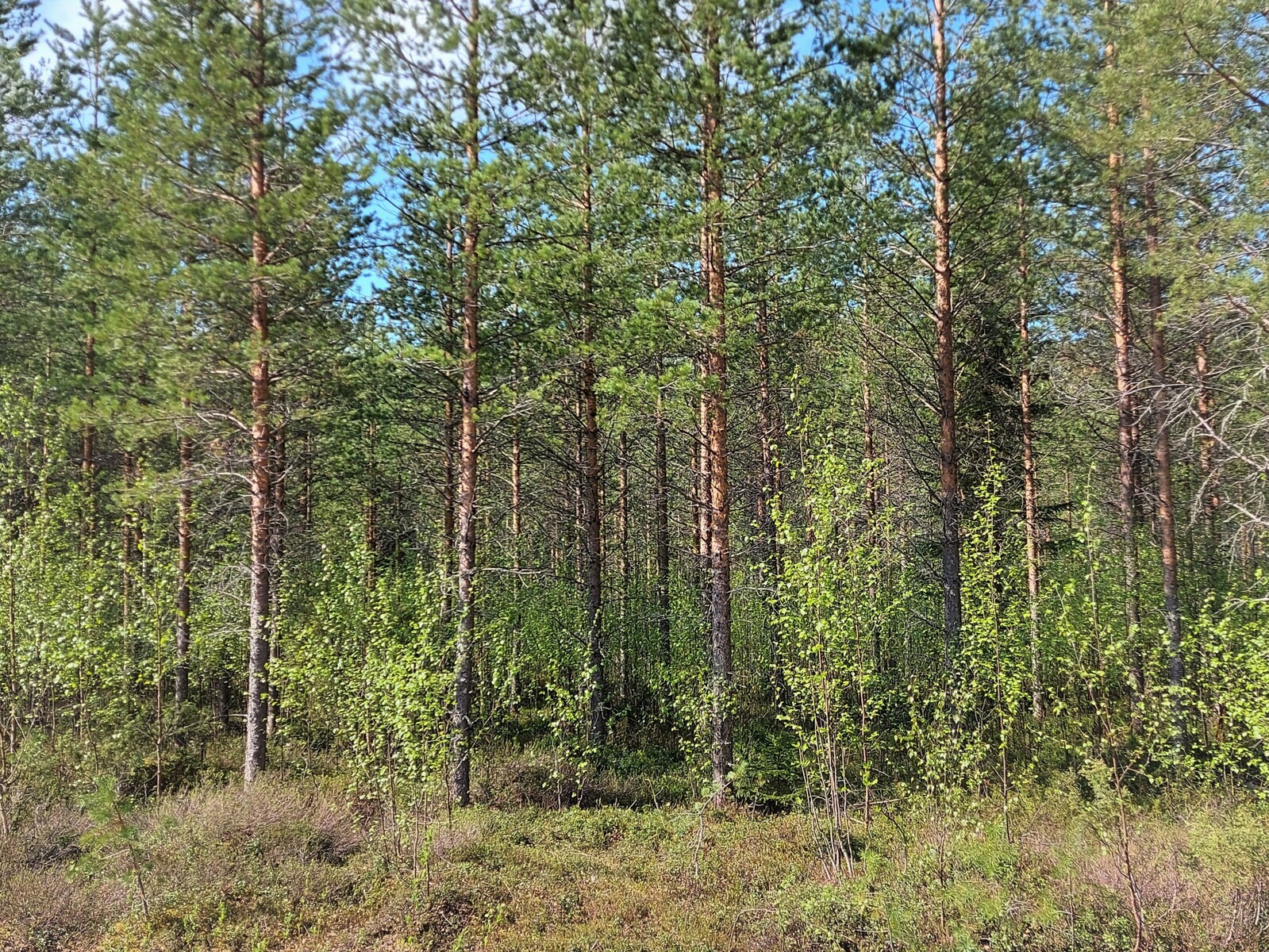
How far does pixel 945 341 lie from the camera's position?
9914mm

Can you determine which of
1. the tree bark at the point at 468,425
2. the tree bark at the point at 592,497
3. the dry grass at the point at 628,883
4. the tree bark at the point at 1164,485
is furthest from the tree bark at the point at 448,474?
the tree bark at the point at 1164,485

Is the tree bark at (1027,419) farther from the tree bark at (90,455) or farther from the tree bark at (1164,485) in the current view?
the tree bark at (90,455)

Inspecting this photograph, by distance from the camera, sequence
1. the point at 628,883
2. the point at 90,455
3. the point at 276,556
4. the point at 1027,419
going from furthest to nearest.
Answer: the point at 90,455
the point at 1027,419
the point at 276,556
the point at 628,883

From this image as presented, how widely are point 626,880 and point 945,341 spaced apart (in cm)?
868

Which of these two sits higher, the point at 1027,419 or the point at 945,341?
the point at 945,341

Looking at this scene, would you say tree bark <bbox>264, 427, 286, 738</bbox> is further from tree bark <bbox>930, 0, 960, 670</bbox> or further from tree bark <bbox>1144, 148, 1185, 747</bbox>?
tree bark <bbox>1144, 148, 1185, 747</bbox>

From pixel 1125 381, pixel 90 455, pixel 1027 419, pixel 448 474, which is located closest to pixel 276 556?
pixel 448 474

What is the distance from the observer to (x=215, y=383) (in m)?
9.42

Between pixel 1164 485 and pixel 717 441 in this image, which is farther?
pixel 1164 485

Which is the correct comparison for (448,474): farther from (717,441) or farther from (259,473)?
(717,441)

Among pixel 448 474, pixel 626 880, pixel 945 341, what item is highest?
pixel 945 341

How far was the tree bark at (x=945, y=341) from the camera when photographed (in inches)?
376

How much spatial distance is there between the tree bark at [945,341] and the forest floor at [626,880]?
2.88m

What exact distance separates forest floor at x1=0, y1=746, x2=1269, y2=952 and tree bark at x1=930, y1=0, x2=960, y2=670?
113 inches
